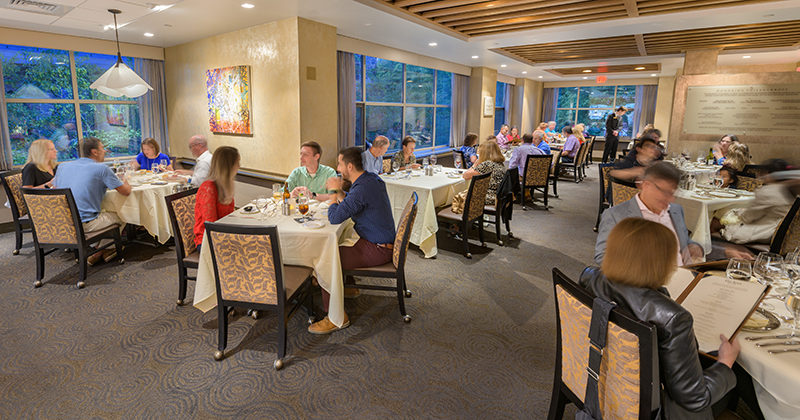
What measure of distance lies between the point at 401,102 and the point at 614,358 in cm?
792

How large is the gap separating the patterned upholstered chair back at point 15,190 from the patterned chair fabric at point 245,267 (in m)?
3.35

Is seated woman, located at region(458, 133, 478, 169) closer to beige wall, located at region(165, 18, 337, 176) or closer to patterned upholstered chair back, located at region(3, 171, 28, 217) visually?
beige wall, located at region(165, 18, 337, 176)

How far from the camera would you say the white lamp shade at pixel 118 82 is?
13.3 feet

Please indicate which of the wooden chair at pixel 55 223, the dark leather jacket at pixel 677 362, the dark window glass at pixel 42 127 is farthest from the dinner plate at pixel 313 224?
the dark window glass at pixel 42 127

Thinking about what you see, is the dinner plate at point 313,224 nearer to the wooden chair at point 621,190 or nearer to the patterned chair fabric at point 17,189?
the wooden chair at point 621,190

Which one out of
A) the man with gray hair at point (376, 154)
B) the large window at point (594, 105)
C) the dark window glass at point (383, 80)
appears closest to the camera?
the man with gray hair at point (376, 154)

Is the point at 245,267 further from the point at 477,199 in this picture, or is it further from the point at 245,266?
the point at 477,199

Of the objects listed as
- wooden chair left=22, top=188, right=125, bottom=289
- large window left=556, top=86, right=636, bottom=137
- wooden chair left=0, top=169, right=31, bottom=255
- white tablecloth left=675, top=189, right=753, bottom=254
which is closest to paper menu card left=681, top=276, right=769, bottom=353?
white tablecloth left=675, top=189, right=753, bottom=254

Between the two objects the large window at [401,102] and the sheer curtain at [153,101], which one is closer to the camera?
the sheer curtain at [153,101]

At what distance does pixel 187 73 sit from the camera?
6.83 metres

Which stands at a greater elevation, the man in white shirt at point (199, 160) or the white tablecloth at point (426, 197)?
the man in white shirt at point (199, 160)

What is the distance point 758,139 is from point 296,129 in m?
7.63

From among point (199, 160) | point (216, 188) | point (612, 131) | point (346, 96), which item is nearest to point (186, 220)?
point (216, 188)

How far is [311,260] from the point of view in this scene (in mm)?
2926
